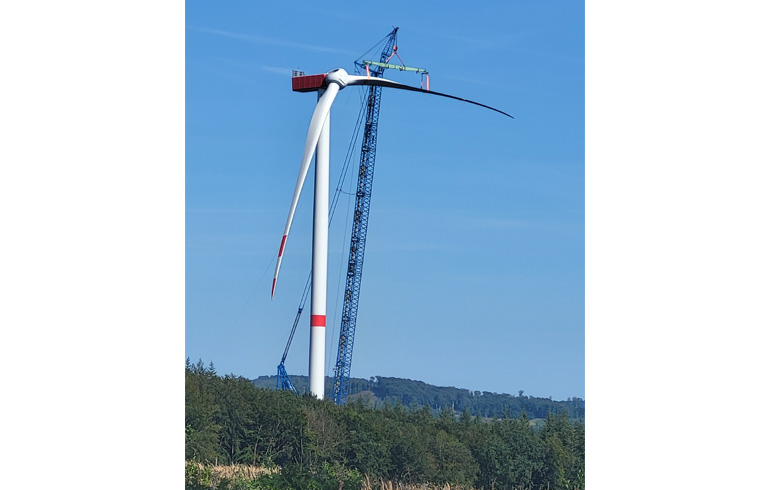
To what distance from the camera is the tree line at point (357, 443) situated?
71.3 feet

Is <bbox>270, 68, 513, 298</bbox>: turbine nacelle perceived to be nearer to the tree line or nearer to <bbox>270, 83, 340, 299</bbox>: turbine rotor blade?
<bbox>270, 83, 340, 299</bbox>: turbine rotor blade

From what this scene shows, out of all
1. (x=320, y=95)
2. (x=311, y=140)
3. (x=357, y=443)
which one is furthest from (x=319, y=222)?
(x=357, y=443)

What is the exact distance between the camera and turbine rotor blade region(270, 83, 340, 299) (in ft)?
78.5

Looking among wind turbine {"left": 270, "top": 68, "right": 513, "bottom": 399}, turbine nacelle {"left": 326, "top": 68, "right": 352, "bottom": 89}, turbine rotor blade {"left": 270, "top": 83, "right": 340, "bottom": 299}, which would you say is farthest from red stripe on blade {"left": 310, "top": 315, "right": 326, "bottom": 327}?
turbine nacelle {"left": 326, "top": 68, "right": 352, "bottom": 89}

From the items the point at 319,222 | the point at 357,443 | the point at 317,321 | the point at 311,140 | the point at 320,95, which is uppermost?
the point at 320,95

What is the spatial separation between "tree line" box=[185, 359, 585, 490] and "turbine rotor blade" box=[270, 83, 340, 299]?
2.78 meters

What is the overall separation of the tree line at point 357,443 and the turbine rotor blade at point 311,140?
9.12 feet

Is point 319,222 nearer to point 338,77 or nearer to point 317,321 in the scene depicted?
point 317,321

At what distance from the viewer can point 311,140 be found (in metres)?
25.1

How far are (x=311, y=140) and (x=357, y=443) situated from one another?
7.48 m
